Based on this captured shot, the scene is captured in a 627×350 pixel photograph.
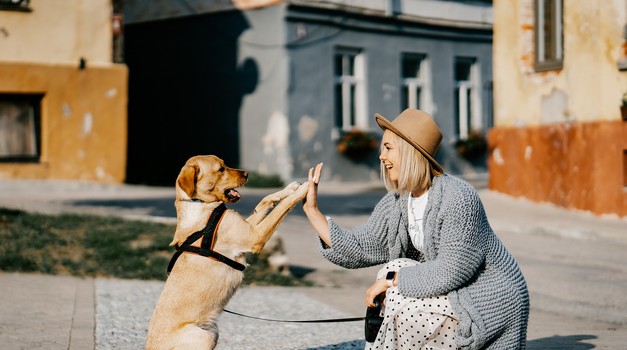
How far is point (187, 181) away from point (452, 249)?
1623 millimetres

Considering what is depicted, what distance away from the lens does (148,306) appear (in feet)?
25.6

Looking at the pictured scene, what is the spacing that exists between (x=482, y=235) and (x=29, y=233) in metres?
7.32

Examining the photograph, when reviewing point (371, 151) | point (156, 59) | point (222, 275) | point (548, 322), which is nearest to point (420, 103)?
point (371, 151)

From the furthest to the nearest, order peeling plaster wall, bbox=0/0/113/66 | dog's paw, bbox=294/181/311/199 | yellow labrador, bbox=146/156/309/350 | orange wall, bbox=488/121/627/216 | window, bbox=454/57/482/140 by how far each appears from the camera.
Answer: window, bbox=454/57/482/140 < peeling plaster wall, bbox=0/0/113/66 < orange wall, bbox=488/121/627/216 < dog's paw, bbox=294/181/311/199 < yellow labrador, bbox=146/156/309/350

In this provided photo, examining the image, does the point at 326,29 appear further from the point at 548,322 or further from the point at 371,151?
the point at 548,322

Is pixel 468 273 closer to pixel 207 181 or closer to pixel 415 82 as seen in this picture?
pixel 207 181

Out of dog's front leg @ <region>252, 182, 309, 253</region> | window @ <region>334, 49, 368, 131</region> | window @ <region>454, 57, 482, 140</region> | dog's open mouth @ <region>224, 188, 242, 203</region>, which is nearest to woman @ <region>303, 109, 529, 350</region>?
Result: dog's front leg @ <region>252, 182, 309, 253</region>

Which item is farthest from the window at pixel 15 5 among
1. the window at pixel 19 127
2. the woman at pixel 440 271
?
the woman at pixel 440 271

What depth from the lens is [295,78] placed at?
22000 mm

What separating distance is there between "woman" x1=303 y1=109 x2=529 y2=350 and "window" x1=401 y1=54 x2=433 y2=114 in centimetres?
1966

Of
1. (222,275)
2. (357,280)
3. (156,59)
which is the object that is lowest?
(357,280)

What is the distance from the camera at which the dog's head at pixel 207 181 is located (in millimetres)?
5227

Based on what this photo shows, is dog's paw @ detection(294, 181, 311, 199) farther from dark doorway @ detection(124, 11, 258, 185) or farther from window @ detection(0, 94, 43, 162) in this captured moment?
dark doorway @ detection(124, 11, 258, 185)

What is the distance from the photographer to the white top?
15.8ft
